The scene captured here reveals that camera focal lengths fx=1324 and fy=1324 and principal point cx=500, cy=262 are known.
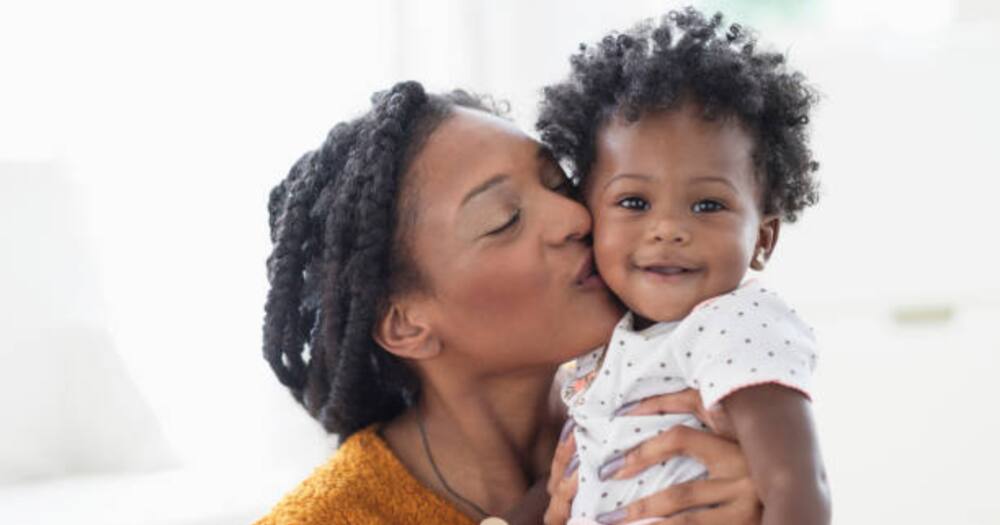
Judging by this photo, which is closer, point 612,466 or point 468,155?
point 612,466

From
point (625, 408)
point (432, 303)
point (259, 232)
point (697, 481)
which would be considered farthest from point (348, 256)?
point (259, 232)

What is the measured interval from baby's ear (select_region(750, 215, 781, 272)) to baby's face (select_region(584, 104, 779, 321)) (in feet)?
0.22

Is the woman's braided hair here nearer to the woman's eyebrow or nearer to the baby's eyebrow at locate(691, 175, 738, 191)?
the woman's eyebrow

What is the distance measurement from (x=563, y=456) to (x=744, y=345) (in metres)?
0.35

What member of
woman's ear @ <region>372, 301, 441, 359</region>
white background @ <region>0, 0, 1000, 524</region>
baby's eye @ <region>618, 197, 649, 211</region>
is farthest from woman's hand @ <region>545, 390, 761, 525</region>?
white background @ <region>0, 0, 1000, 524</region>

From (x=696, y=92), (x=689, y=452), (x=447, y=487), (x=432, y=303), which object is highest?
(x=696, y=92)

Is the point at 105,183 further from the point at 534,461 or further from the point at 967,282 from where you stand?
the point at 967,282

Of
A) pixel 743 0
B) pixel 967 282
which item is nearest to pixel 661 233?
pixel 967 282

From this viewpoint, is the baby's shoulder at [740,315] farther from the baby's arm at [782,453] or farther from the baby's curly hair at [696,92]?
the baby's curly hair at [696,92]

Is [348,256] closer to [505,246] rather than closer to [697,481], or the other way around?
[505,246]

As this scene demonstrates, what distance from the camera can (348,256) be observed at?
154cm

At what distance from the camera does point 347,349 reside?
5.20 ft

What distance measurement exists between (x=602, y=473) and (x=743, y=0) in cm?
231

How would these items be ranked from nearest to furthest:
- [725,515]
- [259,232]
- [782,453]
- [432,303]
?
[782,453] → [725,515] → [432,303] → [259,232]
